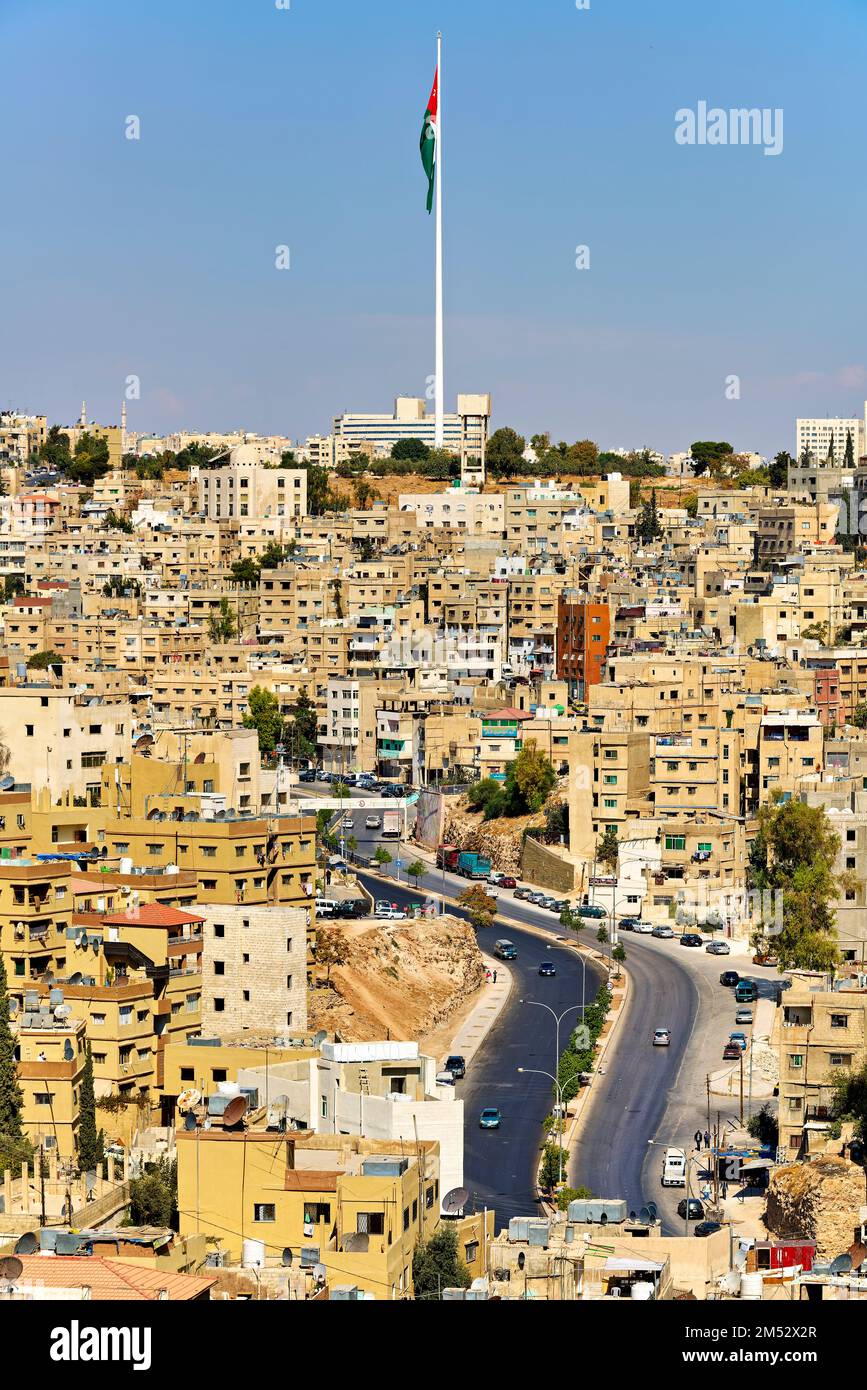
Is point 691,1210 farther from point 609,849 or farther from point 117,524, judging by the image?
point 117,524

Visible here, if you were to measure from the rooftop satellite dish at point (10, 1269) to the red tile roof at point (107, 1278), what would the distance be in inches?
1.9

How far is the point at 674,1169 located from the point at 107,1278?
17.9 meters

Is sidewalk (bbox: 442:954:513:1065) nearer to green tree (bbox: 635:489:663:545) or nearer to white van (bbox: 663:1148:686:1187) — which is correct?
white van (bbox: 663:1148:686:1187)

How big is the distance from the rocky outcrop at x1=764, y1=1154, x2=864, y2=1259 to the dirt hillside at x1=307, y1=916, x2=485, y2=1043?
36.9ft

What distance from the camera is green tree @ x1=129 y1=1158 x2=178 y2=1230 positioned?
29.8 m

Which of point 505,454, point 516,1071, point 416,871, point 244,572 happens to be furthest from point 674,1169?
point 505,454

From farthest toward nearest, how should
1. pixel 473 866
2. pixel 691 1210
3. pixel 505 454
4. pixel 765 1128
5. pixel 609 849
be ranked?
pixel 505 454 → pixel 473 866 → pixel 609 849 → pixel 765 1128 → pixel 691 1210

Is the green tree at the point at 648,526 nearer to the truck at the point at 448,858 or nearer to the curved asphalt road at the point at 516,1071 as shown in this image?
the truck at the point at 448,858

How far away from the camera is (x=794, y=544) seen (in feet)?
332

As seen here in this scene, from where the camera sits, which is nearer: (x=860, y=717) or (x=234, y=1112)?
(x=234, y=1112)

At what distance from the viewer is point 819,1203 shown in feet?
106
